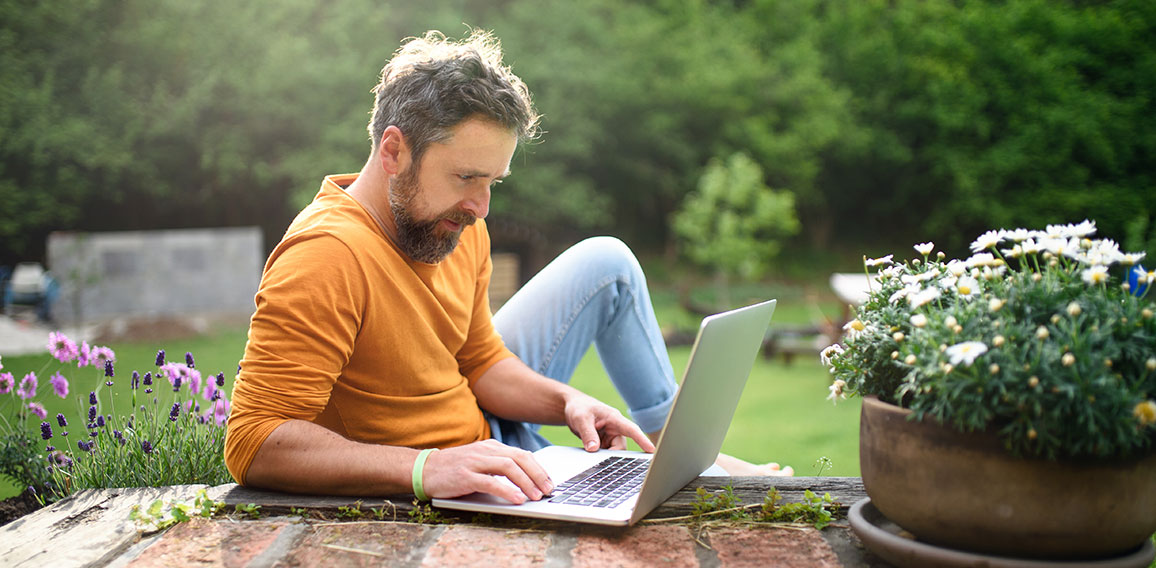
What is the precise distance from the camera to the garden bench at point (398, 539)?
1141 millimetres

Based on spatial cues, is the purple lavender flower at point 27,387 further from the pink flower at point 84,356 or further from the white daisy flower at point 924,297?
the white daisy flower at point 924,297

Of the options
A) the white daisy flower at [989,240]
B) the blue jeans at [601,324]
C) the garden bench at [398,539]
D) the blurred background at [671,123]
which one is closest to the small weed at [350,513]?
the garden bench at [398,539]

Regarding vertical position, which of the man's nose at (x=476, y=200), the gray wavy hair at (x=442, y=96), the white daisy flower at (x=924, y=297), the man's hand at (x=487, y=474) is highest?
the gray wavy hair at (x=442, y=96)

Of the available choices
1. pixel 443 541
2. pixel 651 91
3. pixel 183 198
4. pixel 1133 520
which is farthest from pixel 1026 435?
pixel 651 91

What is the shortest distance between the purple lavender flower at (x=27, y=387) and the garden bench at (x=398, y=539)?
65 centimetres

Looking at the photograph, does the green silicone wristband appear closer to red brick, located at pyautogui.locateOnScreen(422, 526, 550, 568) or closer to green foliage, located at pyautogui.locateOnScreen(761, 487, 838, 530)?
red brick, located at pyautogui.locateOnScreen(422, 526, 550, 568)

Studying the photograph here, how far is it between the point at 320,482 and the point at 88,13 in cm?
1164

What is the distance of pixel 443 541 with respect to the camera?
1.19 meters

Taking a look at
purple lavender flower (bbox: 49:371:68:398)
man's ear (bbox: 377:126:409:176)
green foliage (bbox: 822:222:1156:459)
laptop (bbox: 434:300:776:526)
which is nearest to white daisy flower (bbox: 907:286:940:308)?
green foliage (bbox: 822:222:1156:459)

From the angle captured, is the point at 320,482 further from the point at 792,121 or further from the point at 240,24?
the point at 792,121

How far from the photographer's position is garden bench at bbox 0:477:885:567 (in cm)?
114

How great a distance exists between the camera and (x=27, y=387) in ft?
6.51

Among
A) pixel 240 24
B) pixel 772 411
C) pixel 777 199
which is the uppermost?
pixel 240 24

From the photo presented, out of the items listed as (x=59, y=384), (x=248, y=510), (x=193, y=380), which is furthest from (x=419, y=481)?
(x=59, y=384)
